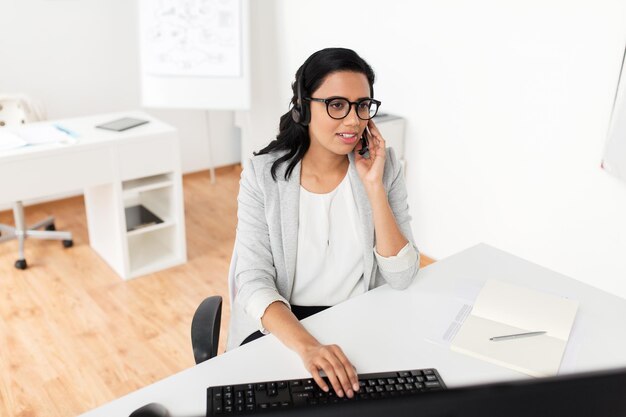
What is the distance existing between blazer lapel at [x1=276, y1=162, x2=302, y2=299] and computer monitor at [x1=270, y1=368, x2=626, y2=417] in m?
1.12

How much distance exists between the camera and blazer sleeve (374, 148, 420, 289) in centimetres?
144

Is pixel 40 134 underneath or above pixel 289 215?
underneath

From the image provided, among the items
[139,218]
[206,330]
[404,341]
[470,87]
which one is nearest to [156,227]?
[139,218]

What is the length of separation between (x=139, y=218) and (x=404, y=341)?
7.32ft

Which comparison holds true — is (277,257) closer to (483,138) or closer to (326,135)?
(326,135)

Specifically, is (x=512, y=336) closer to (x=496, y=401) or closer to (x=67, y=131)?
(x=496, y=401)

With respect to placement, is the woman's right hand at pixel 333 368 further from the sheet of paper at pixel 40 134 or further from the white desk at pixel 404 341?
the sheet of paper at pixel 40 134

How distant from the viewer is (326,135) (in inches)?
56.7

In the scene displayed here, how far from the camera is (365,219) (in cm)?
151

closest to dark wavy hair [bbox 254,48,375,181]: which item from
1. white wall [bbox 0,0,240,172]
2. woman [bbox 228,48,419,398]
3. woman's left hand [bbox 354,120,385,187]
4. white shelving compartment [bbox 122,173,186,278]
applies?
woman [bbox 228,48,419,398]

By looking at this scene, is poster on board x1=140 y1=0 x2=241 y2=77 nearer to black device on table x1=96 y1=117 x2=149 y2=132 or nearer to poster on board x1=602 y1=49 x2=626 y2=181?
black device on table x1=96 y1=117 x2=149 y2=132

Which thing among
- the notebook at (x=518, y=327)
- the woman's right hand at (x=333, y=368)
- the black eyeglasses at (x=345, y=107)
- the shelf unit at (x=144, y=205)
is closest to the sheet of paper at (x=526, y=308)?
the notebook at (x=518, y=327)

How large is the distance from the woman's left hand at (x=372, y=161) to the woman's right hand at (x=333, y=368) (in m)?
0.50

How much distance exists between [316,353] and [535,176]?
1.88 metres
